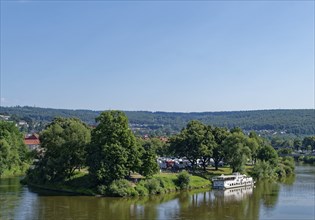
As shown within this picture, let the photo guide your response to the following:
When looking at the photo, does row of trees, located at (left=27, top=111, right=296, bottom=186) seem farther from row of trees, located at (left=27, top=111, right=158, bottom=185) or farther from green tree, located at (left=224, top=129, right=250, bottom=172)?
green tree, located at (left=224, top=129, right=250, bottom=172)

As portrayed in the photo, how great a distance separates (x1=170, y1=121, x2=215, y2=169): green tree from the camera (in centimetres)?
6197

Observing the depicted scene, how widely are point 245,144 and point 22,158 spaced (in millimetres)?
34532

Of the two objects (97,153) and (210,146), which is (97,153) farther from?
(210,146)

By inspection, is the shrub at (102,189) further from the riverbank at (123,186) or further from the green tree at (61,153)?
the green tree at (61,153)

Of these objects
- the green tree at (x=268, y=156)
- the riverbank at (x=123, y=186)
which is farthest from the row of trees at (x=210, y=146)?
the riverbank at (x=123, y=186)

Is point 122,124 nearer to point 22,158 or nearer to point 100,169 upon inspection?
point 100,169

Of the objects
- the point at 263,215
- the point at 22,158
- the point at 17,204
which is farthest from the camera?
the point at 22,158

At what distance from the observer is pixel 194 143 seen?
2461 inches

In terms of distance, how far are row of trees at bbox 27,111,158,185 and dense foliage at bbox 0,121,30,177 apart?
22.8 ft

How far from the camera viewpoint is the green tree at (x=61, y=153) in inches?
1965

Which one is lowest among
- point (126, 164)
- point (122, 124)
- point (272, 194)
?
point (272, 194)

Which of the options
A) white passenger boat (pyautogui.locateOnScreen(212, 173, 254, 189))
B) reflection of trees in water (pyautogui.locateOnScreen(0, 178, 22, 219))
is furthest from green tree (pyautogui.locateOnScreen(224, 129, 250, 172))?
reflection of trees in water (pyautogui.locateOnScreen(0, 178, 22, 219))

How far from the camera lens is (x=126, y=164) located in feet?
155

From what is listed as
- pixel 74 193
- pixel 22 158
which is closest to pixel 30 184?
pixel 74 193
